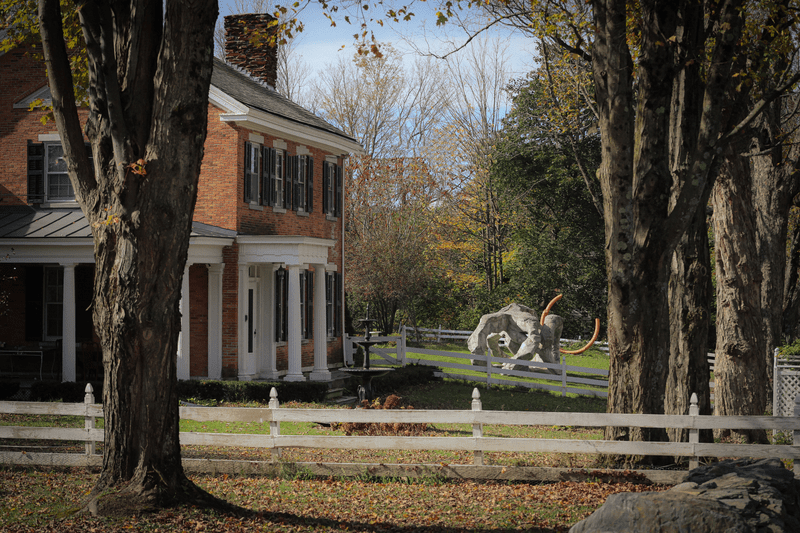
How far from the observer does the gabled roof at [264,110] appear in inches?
779

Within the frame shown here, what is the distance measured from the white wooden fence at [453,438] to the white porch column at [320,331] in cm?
1035

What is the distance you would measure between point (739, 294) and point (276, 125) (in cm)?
1340

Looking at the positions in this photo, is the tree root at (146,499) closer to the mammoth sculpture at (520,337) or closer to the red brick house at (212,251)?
the red brick house at (212,251)

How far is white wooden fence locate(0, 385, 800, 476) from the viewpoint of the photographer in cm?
922

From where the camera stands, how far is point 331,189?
2431 cm

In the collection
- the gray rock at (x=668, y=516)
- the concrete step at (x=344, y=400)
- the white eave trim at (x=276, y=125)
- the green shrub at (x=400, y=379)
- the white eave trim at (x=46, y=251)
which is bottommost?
the concrete step at (x=344, y=400)

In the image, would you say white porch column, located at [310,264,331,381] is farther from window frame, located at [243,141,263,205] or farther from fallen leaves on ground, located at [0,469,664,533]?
fallen leaves on ground, located at [0,469,664,533]

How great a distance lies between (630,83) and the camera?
988cm

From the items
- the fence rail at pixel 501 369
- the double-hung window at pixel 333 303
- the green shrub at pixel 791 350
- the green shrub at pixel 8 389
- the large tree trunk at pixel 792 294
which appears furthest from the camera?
the double-hung window at pixel 333 303

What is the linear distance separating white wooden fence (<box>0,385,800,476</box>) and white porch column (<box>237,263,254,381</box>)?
942 centimetres

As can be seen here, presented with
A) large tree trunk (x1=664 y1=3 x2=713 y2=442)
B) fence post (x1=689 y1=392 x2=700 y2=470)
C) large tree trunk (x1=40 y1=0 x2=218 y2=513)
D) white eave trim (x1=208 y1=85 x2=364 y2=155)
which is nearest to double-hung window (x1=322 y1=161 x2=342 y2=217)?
white eave trim (x1=208 y1=85 x2=364 y2=155)

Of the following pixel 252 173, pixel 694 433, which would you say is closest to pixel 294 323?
pixel 252 173

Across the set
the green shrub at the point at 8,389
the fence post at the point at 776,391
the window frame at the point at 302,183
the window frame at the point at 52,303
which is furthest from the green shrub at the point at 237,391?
the fence post at the point at 776,391

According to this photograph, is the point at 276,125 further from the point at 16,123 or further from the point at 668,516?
the point at 668,516
